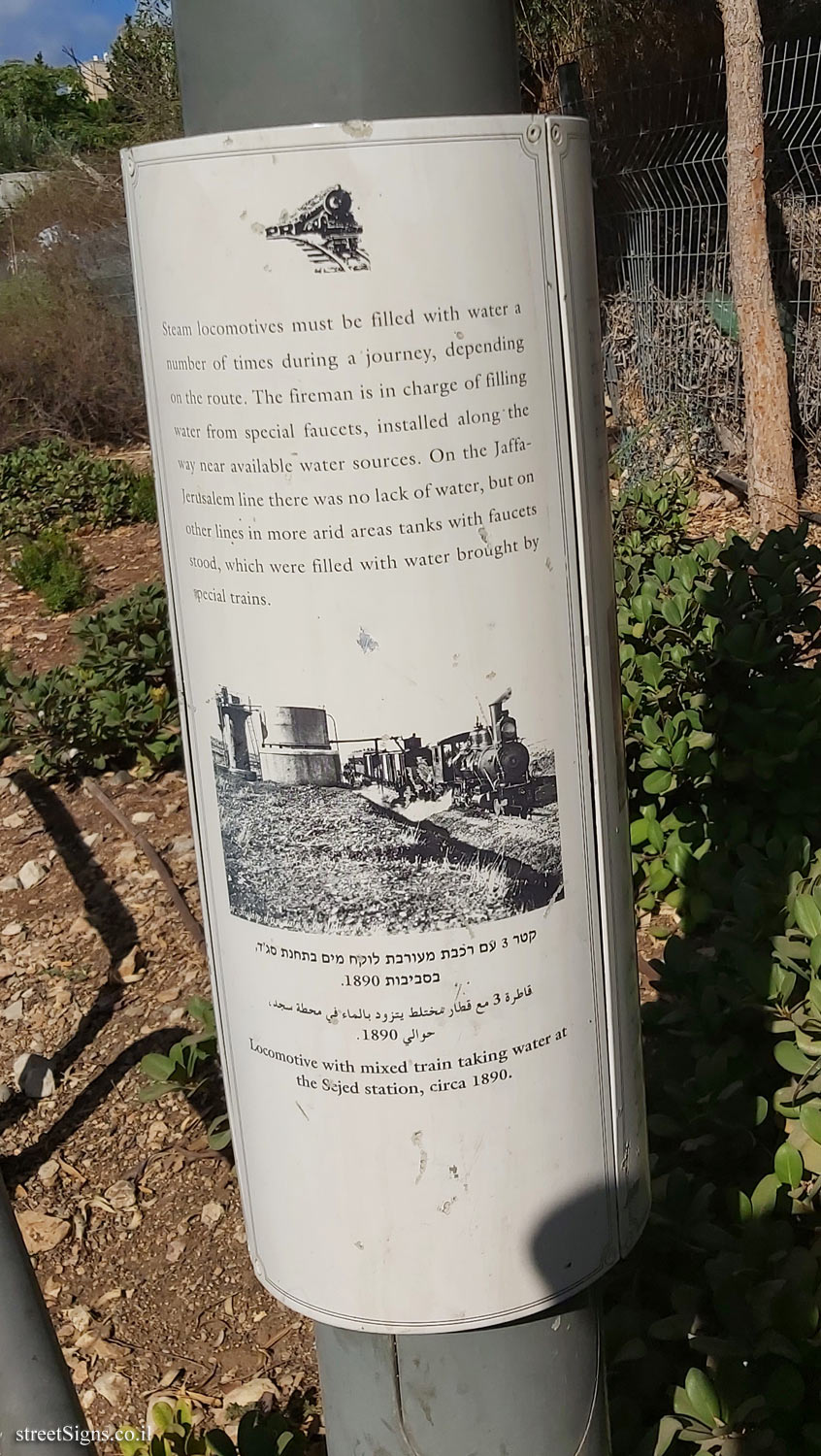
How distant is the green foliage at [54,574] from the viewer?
7.80 m

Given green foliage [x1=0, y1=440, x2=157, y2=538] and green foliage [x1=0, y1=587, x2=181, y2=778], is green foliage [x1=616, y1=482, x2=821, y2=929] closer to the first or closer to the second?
green foliage [x1=0, y1=587, x2=181, y2=778]

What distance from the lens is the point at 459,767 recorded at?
53.1 inches

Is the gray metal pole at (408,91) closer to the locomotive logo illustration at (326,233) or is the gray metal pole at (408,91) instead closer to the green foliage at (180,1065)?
the locomotive logo illustration at (326,233)

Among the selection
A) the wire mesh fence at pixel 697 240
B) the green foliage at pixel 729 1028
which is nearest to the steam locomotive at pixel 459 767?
the green foliage at pixel 729 1028

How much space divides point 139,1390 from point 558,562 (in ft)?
6.94

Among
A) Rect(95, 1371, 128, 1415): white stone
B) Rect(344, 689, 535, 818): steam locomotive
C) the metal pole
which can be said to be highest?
the metal pole

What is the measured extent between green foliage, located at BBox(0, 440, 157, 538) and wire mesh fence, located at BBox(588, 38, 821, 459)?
3767 millimetres

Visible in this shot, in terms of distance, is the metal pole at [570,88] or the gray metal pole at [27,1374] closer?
the gray metal pole at [27,1374]

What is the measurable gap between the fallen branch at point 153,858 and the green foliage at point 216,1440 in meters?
1.87

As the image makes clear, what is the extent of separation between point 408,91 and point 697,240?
27.6 ft

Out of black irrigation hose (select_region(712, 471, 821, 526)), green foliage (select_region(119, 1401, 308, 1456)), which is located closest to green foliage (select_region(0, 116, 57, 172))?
black irrigation hose (select_region(712, 471, 821, 526))

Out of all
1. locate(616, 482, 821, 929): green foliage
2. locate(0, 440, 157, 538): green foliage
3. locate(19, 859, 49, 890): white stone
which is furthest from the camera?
locate(0, 440, 157, 538): green foliage

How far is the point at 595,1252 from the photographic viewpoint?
1.57 metres

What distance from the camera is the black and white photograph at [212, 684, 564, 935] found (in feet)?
4.41
